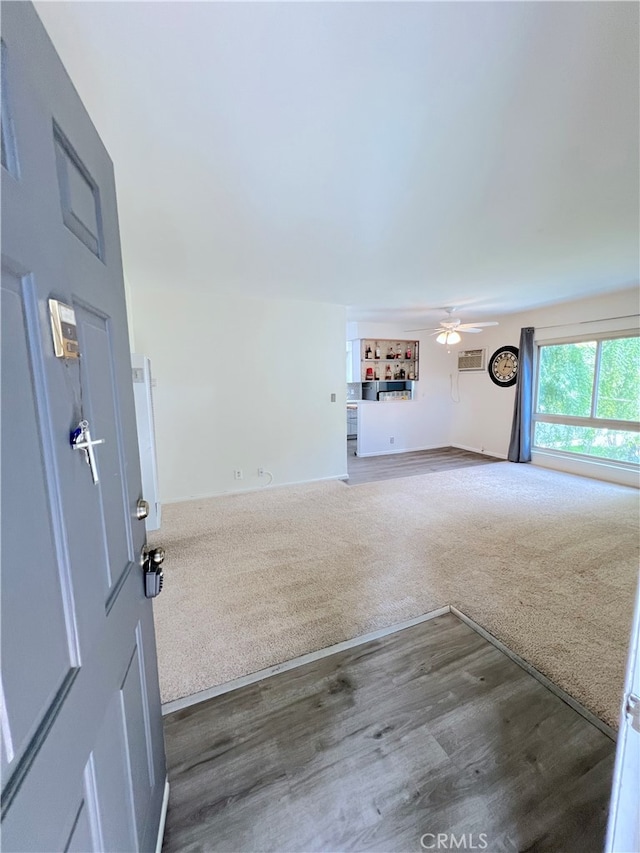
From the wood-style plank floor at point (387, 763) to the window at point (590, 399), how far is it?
4299mm

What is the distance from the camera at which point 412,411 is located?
691cm

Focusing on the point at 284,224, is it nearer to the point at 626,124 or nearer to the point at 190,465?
the point at 626,124

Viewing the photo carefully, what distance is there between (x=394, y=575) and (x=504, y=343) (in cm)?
507

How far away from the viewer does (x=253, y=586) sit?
8.23ft

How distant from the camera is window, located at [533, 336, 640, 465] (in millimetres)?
4577

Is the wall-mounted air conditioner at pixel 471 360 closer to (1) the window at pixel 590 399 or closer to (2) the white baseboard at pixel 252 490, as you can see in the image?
(1) the window at pixel 590 399

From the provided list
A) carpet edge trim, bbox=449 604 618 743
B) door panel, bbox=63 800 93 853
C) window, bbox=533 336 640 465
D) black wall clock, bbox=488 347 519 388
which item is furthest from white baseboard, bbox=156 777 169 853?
black wall clock, bbox=488 347 519 388

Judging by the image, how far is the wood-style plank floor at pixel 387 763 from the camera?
1151 millimetres

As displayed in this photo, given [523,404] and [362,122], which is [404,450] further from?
[362,122]

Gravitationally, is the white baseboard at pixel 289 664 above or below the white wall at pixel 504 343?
below

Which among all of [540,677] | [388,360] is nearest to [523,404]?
[388,360]

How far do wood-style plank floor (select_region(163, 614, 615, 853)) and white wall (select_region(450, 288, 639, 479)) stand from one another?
4.56 m

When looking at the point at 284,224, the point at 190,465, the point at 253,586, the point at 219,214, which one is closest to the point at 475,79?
the point at 284,224

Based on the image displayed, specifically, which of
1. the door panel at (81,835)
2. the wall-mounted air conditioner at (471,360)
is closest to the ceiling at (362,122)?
the door panel at (81,835)
